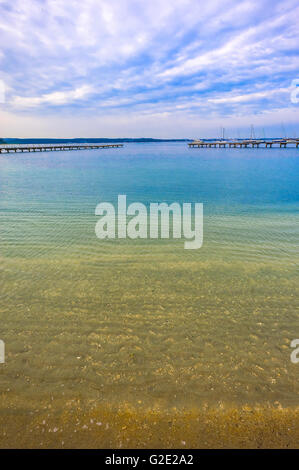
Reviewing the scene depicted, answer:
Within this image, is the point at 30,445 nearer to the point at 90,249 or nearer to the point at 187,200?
the point at 90,249

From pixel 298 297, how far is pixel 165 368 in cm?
443

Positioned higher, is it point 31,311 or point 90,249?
point 90,249

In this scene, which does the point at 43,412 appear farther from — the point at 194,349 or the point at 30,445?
the point at 194,349

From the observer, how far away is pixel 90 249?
10.2 meters

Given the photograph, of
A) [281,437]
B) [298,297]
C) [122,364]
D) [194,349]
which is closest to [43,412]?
[122,364]

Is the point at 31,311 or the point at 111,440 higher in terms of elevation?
the point at 31,311

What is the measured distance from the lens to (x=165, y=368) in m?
4.75

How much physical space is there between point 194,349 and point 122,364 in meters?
1.49

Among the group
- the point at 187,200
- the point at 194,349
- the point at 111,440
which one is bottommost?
the point at 111,440

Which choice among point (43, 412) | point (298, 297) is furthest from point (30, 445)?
point (298, 297)
